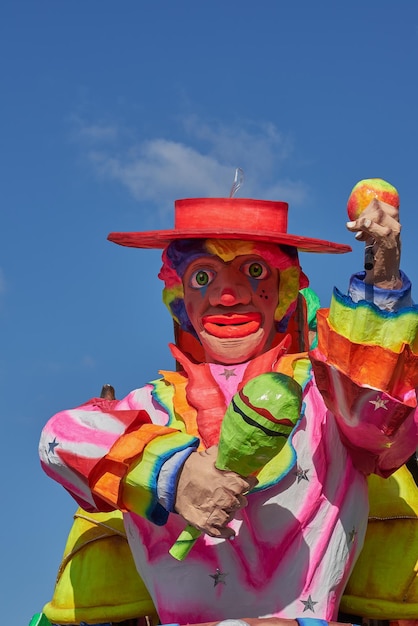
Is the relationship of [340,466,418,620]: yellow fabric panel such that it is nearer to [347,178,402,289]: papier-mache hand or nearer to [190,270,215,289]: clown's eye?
[190,270,215,289]: clown's eye

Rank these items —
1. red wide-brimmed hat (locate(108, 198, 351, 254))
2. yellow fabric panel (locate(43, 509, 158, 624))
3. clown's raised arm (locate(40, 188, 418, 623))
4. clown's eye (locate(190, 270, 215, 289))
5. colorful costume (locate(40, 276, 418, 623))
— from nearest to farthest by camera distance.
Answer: clown's raised arm (locate(40, 188, 418, 623)), colorful costume (locate(40, 276, 418, 623)), red wide-brimmed hat (locate(108, 198, 351, 254)), clown's eye (locate(190, 270, 215, 289)), yellow fabric panel (locate(43, 509, 158, 624))

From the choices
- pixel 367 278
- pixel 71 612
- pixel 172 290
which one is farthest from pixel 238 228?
pixel 71 612

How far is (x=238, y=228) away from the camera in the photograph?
4.67 meters

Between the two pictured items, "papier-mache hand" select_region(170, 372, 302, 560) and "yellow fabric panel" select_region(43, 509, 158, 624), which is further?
"yellow fabric panel" select_region(43, 509, 158, 624)

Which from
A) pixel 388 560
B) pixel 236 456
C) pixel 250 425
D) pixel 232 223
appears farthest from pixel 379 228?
pixel 388 560

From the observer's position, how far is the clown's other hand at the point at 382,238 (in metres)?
3.89

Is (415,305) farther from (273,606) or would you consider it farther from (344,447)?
(273,606)

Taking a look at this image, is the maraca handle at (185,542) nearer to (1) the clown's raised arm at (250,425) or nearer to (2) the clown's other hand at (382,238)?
(1) the clown's raised arm at (250,425)

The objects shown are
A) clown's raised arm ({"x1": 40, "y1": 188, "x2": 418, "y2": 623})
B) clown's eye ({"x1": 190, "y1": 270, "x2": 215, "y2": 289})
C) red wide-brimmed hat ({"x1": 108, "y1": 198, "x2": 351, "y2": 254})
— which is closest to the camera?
clown's raised arm ({"x1": 40, "y1": 188, "x2": 418, "y2": 623})

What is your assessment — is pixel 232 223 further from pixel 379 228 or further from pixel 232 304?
pixel 379 228

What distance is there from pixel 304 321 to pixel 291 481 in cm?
92

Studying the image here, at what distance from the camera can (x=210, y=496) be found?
3902mm

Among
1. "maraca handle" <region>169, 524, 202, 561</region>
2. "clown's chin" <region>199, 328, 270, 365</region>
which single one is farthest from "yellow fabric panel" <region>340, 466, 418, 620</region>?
"maraca handle" <region>169, 524, 202, 561</region>

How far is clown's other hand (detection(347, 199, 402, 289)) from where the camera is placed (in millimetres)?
3889
